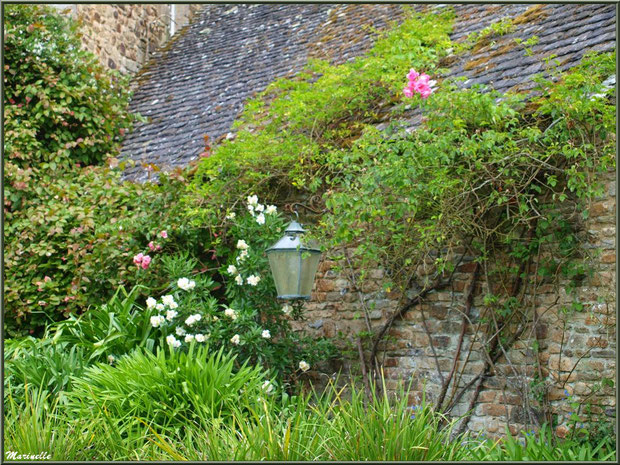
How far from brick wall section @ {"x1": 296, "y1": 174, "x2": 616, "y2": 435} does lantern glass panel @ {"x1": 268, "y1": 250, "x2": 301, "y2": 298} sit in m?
0.87

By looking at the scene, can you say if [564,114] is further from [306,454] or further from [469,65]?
[306,454]

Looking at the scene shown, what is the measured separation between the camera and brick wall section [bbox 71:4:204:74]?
33.9ft

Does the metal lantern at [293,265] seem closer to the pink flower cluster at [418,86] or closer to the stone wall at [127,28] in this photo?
the pink flower cluster at [418,86]

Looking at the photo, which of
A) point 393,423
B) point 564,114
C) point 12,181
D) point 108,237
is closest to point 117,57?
point 12,181

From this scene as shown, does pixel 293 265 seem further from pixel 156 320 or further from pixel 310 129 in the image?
pixel 310 129

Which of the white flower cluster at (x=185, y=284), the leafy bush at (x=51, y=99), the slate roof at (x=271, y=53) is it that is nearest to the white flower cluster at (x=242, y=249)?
the white flower cluster at (x=185, y=284)

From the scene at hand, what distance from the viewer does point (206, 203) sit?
654 cm

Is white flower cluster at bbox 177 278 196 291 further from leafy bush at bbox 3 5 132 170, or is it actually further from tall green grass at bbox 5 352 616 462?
leafy bush at bbox 3 5 132 170

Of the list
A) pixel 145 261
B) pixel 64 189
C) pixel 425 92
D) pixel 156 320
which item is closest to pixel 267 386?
pixel 156 320

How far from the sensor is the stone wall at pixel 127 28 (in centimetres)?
1029

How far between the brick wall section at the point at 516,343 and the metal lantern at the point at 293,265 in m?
0.80

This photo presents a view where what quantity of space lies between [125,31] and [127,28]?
11cm

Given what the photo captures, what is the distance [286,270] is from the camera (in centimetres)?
489

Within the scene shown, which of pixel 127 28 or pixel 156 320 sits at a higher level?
pixel 127 28
